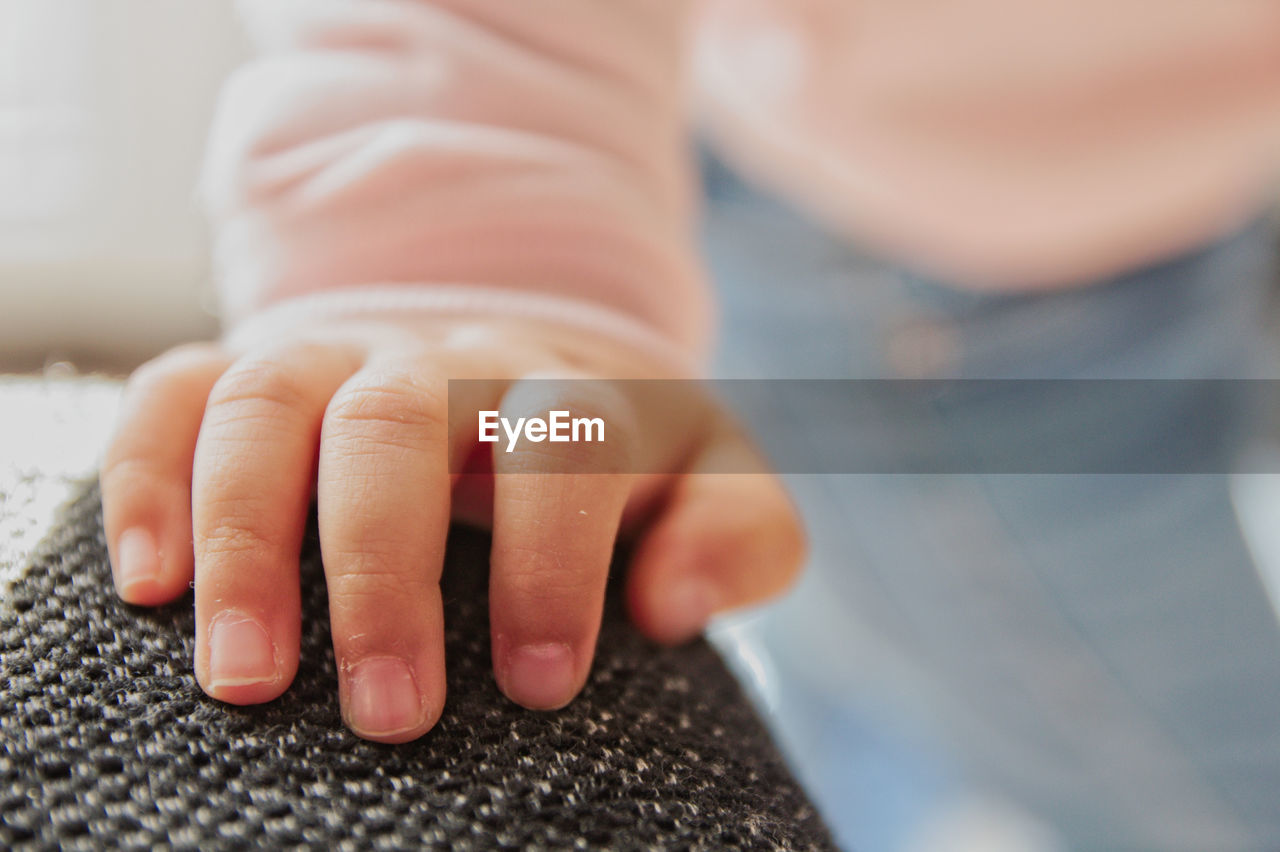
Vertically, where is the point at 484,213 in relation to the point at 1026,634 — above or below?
above

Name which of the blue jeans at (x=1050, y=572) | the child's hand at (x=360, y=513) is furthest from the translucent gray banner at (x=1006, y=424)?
the child's hand at (x=360, y=513)

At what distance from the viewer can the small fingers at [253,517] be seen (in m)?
0.25

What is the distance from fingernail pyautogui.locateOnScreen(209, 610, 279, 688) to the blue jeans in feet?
1.64

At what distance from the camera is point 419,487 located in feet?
0.90

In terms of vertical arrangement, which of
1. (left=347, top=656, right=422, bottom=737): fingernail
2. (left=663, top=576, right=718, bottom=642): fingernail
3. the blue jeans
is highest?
(left=347, top=656, right=422, bottom=737): fingernail

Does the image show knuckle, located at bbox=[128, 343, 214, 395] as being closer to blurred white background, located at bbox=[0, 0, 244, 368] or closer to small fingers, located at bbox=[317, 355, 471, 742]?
small fingers, located at bbox=[317, 355, 471, 742]

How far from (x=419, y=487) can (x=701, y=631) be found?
154 mm

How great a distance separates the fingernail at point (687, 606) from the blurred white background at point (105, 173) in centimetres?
100

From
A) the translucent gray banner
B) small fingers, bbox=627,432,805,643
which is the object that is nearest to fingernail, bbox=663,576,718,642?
small fingers, bbox=627,432,805,643

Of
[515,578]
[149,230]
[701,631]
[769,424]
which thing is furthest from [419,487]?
[149,230]

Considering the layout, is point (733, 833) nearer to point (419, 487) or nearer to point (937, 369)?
point (419, 487)

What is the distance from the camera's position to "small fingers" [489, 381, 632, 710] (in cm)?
27

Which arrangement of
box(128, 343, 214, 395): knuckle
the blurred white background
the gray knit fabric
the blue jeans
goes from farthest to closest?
the blurred white background
the blue jeans
box(128, 343, 214, 395): knuckle
the gray knit fabric

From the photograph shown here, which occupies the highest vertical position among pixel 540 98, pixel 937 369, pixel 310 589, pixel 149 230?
pixel 540 98
